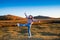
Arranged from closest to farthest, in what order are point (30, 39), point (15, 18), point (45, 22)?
1. point (30, 39)
2. point (45, 22)
3. point (15, 18)

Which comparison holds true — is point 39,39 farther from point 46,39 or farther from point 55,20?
point 55,20

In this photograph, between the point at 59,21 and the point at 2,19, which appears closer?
the point at 59,21

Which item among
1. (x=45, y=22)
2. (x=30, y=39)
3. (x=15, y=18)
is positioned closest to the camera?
(x=30, y=39)

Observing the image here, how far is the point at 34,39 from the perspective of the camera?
1495cm

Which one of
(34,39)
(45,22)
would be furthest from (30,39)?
(45,22)

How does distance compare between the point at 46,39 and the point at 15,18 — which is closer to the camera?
the point at 46,39

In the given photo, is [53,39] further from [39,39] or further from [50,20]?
[50,20]

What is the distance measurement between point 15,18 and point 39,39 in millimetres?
13264

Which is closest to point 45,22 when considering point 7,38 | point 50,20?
point 50,20

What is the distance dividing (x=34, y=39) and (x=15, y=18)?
13.2 meters

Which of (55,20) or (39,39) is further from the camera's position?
(55,20)

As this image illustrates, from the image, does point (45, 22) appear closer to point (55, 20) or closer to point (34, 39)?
point (55, 20)

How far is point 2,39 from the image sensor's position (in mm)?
15156

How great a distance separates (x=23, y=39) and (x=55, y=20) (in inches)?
494
